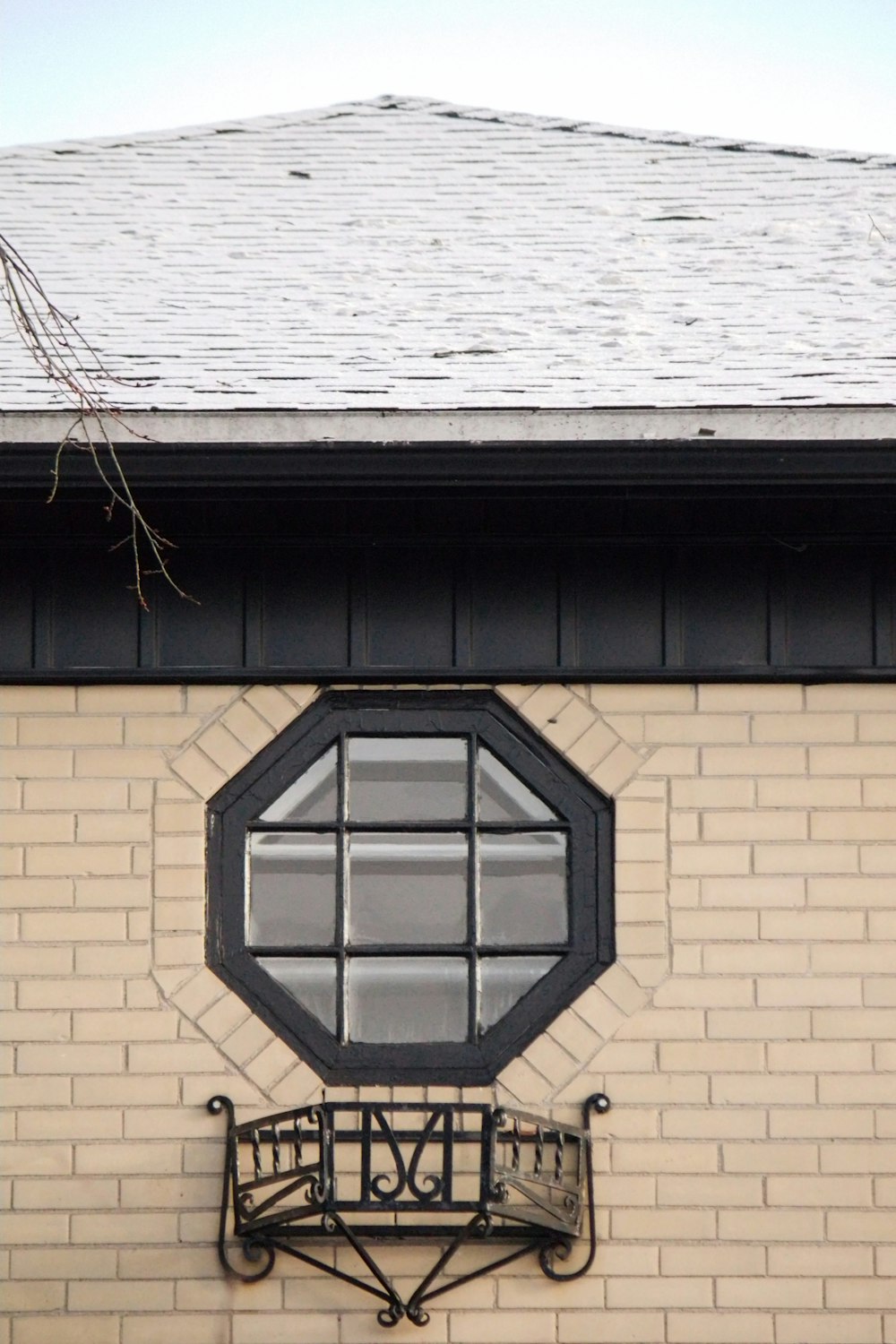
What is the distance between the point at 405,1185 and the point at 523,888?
89cm

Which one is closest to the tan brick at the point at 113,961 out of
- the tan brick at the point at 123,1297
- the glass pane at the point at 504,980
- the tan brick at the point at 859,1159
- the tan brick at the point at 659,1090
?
the tan brick at the point at 123,1297

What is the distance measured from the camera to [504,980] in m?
4.02

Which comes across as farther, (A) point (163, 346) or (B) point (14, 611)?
(A) point (163, 346)

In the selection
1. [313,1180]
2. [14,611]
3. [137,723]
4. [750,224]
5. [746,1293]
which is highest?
[750,224]

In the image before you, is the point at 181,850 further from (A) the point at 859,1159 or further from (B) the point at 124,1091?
(A) the point at 859,1159

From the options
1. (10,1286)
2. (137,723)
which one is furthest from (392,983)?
(10,1286)

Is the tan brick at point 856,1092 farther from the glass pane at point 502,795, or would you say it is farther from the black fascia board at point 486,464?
the black fascia board at point 486,464

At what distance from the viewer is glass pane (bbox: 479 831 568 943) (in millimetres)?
4039

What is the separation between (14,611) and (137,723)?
19.2 inches

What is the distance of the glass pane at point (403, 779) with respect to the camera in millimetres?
4094

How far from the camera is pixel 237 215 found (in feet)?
19.5

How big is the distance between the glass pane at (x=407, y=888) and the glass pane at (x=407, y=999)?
7cm

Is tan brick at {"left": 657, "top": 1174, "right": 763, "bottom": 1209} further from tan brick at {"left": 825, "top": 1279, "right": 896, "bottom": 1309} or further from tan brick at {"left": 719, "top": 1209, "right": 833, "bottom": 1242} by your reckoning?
tan brick at {"left": 825, "top": 1279, "right": 896, "bottom": 1309}

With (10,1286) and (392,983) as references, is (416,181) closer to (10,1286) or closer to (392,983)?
(392,983)
